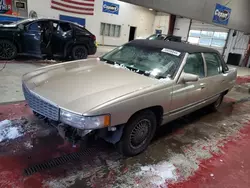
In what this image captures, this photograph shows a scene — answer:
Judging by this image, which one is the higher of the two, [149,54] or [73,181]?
[149,54]

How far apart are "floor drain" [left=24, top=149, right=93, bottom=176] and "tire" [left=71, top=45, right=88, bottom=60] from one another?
5449mm

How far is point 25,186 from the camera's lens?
188cm

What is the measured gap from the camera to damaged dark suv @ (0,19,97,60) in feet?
20.2

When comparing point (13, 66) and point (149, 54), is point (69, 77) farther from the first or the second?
point (13, 66)

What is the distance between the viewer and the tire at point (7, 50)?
609 centimetres

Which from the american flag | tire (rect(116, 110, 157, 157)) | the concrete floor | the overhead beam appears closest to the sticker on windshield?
tire (rect(116, 110, 157, 157))

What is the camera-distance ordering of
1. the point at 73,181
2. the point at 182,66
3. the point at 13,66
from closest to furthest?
the point at 73,181, the point at 182,66, the point at 13,66

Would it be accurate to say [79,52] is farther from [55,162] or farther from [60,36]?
[55,162]

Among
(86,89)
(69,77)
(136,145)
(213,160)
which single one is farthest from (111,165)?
(213,160)

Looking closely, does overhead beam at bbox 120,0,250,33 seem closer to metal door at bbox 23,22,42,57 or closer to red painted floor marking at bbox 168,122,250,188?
metal door at bbox 23,22,42,57

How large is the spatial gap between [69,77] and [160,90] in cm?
113

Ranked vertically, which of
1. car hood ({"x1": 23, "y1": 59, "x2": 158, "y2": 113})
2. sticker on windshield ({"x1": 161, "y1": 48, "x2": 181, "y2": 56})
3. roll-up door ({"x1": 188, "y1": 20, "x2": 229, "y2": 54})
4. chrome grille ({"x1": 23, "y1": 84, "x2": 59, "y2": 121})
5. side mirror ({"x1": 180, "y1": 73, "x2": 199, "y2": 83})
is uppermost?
roll-up door ({"x1": 188, "y1": 20, "x2": 229, "y2": 54})

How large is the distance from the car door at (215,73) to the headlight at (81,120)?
88.5 inches

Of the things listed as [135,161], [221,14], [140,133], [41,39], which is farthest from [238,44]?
[135,161]
